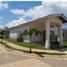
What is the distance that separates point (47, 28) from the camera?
29.0m

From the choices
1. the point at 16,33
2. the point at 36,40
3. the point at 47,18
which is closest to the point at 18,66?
the point at 47,18

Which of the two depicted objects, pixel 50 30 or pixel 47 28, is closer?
pixel 47 28

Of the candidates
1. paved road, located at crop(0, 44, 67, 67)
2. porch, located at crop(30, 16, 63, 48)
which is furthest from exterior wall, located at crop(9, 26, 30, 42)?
paved road, located at crop(0, 44, 67, 67)

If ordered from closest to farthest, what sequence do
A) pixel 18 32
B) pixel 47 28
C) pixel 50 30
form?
pixel 47 28, pixel 50 30, pixel 18 32

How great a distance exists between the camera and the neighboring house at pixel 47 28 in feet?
95.3

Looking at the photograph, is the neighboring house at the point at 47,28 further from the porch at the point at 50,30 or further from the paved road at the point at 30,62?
the paved road at the point at 30,62

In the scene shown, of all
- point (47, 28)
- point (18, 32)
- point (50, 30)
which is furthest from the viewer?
point (18, 32)

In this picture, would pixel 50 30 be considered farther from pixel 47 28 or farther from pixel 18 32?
pixel 47 28

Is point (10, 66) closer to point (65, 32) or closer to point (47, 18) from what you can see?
point (47, 18)

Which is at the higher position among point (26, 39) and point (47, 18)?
point (47, 18)

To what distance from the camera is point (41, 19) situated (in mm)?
29422

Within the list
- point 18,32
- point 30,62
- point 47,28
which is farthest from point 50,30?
point 30,62

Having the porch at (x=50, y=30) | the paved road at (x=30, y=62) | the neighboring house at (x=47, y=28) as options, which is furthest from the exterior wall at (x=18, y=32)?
the paved road at (x=30, y=62)

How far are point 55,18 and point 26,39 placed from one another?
9859 mm
